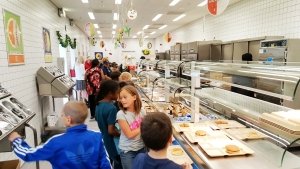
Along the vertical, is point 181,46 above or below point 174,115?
above

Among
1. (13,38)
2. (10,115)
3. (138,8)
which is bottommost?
(10,115)

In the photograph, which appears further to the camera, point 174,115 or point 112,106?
point 174,115

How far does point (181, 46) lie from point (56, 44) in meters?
5.04

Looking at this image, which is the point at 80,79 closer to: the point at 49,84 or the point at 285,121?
the point at 49,84

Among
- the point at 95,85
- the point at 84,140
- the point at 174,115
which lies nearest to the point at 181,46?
the point at 95,85

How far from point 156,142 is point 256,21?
6.87 m

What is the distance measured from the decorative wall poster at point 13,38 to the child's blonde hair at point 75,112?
2721 mm

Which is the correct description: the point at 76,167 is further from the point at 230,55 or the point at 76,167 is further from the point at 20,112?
the point at 230,55

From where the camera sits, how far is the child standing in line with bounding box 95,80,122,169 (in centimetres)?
261

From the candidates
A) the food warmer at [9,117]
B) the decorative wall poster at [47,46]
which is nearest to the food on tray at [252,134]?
the food warmer at [9,117]

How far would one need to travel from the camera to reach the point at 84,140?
5.73 ft

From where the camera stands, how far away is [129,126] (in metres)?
2.19

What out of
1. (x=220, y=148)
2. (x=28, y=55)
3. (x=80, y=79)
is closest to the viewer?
(x=220, y=148)

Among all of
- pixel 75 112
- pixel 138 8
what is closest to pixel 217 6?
pixel 75 112
